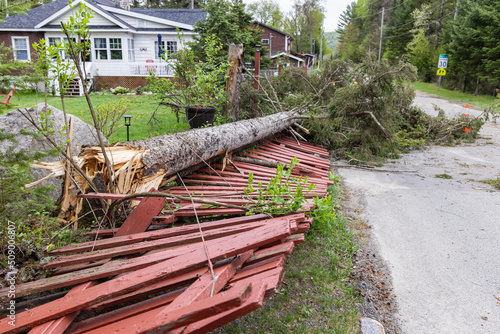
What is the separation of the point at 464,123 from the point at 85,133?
35.3 feet

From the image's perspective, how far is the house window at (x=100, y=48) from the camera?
21.9 m

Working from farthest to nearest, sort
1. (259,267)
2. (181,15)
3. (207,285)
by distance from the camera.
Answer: (181,15), (259,267), (207,285)

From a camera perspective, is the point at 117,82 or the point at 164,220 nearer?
the point at 164,220

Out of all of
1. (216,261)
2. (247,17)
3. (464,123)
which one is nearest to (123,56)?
(247,17)

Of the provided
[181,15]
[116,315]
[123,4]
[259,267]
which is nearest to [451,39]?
[181,15]

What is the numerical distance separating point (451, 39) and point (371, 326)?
116 ft

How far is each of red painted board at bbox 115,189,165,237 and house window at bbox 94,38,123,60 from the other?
21339mm

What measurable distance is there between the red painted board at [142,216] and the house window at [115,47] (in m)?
21.3

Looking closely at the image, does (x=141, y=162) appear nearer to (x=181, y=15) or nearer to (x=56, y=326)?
(x=56, y=326)

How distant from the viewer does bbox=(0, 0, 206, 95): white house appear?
21.1 meters

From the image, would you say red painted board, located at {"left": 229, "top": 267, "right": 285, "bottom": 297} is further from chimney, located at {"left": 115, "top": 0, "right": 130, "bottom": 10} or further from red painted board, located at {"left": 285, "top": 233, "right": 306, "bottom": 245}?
chimney, located at {"left": 115, "top": 0, "right": 130, "bottom": 10}

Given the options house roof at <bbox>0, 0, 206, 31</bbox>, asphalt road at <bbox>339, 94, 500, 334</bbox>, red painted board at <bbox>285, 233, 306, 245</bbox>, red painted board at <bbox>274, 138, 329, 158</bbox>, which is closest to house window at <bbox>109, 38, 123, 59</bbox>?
house roof at <bbox>0, 0, 206, 31</bbox>

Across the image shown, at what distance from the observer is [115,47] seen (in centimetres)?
2200

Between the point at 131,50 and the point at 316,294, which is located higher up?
the point at 131,50
